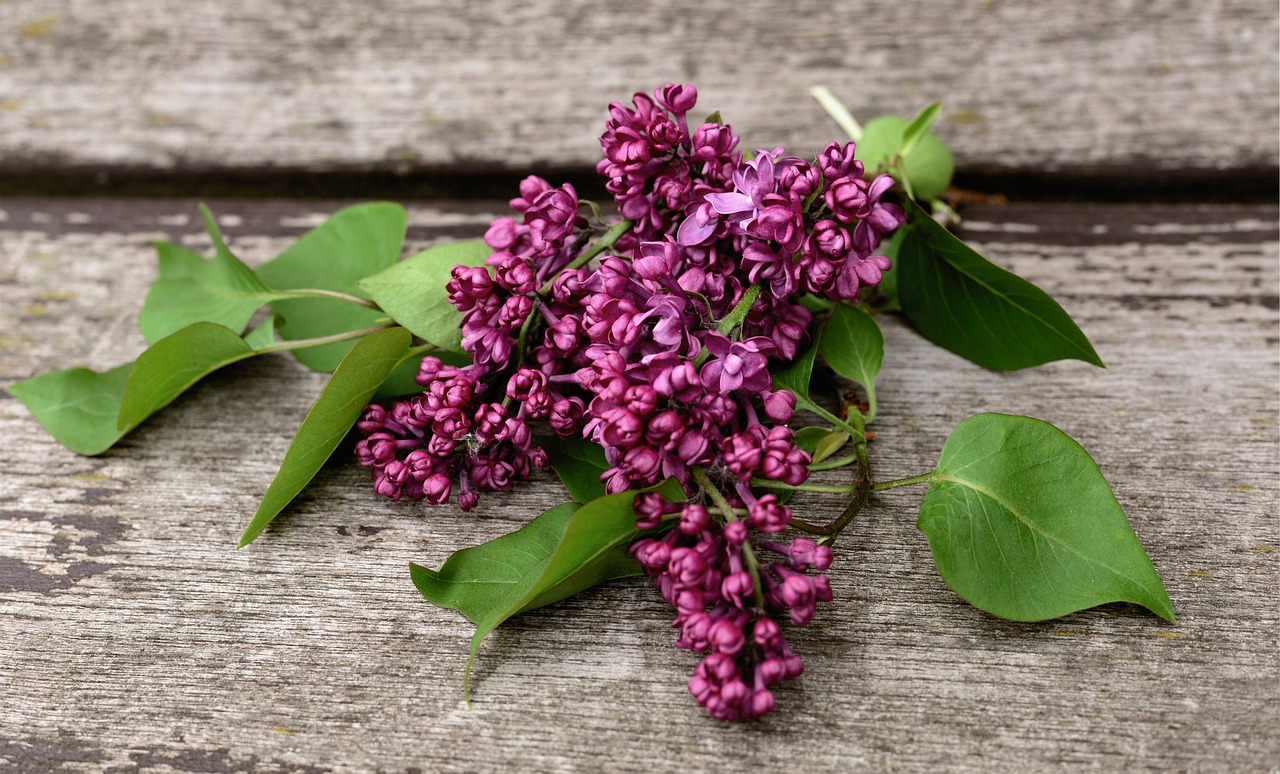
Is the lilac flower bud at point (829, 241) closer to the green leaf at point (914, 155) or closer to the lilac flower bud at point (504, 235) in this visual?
the lilac flower bud at point (504, 235)

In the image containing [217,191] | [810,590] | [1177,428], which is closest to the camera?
[810,590]

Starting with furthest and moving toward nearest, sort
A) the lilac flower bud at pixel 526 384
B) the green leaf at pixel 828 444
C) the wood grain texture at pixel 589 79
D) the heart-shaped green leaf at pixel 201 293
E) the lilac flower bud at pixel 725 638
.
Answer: the wood grain texture at pixel 589 79 → the heart-shaped green leaf at pixel 201 293 → the green leaf at pixel 828 444 → the lilac flower bud at pixel 526 384 → the lilac flower bud at pixel 725 638

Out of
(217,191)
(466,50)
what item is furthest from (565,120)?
(217,191)

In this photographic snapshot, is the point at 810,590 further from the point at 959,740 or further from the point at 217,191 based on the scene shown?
the point at 217,191

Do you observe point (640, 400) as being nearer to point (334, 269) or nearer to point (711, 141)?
point (711, 141)

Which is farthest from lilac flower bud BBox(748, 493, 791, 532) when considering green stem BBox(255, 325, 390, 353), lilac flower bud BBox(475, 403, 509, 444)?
green stem BBox(255, 325, 390, 353)

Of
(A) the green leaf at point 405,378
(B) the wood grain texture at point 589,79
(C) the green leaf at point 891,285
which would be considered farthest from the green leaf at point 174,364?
(C) the green leaf at point 891,285

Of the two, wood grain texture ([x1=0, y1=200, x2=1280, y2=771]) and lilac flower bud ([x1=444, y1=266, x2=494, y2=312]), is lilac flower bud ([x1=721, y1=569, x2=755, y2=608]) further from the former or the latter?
lilac flower bud ([x1=444, y1=266, x2=494, y2=312])
